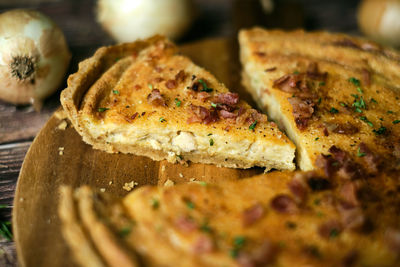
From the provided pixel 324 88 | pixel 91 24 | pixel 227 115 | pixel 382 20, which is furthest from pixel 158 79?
pixel 382 20

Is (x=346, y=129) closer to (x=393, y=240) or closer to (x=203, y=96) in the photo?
(x=393, y=240)

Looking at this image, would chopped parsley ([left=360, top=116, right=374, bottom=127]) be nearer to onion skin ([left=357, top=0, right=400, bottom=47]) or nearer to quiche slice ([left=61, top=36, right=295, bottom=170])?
quiche slice ([left=61, top=36, right=295, bottom=170])

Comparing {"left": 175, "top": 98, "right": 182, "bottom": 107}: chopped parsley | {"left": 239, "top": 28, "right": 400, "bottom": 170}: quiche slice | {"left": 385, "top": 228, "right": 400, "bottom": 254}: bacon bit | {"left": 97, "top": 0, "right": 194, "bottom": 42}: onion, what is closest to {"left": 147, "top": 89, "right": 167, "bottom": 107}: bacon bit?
{"left": 175, "top": 98, "right": 182, "bottom": 107}: chopped parsley

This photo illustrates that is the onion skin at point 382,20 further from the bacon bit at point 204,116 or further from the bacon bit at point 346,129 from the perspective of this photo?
the bacon bit at point 204,116

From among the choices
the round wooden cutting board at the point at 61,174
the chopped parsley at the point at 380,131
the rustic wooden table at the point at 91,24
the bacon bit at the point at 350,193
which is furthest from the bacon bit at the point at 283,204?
the rustic wooden table at the point at 91,24

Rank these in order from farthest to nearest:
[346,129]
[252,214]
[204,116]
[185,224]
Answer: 1. [204,116]
2. [346,129]
3. [252,214]
4. [185,224]
